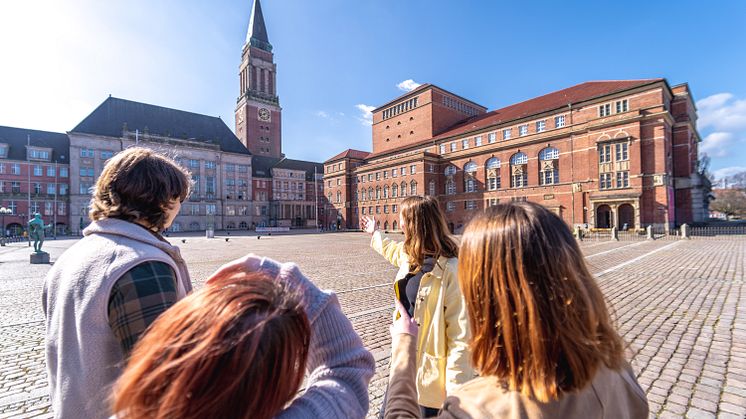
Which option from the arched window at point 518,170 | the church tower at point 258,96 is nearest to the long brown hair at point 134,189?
the arched window at point 518,170

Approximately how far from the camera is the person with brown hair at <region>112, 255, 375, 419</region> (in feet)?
2.36

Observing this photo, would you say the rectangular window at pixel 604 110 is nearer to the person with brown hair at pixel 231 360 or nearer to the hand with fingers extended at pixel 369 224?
the hand with fingers extended at pixel 369 224

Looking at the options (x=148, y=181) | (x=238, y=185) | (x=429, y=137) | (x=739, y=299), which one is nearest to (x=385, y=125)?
(x=429, y=137)

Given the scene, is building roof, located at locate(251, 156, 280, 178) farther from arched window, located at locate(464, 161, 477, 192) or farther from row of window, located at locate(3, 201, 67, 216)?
arched window, located at locate(464, 161, 477, 192)

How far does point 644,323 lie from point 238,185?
73.2m

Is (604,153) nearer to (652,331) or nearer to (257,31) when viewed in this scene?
(652,331)

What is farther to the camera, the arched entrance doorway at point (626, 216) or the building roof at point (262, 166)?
the building roof at point (262, 166)

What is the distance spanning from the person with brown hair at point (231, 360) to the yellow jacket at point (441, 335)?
1393 mm

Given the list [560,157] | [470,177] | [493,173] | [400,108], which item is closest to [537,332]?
[560,157]

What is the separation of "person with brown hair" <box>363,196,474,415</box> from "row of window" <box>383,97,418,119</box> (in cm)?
6177

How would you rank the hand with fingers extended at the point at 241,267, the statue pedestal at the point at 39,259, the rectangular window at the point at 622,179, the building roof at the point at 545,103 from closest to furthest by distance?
1. the hand with fingers extended at the point at 241,267
2. the statue pedestal at the point at 39,259
3. the rectangular window at the point at 622,179
4. the building roof at the point at 545,103

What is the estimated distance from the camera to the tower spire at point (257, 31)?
80188 millimetres

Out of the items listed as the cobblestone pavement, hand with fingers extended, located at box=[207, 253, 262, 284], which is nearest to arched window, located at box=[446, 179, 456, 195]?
the cobblestone pavement

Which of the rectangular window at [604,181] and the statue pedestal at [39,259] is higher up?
the rectangular window at [604,181]
